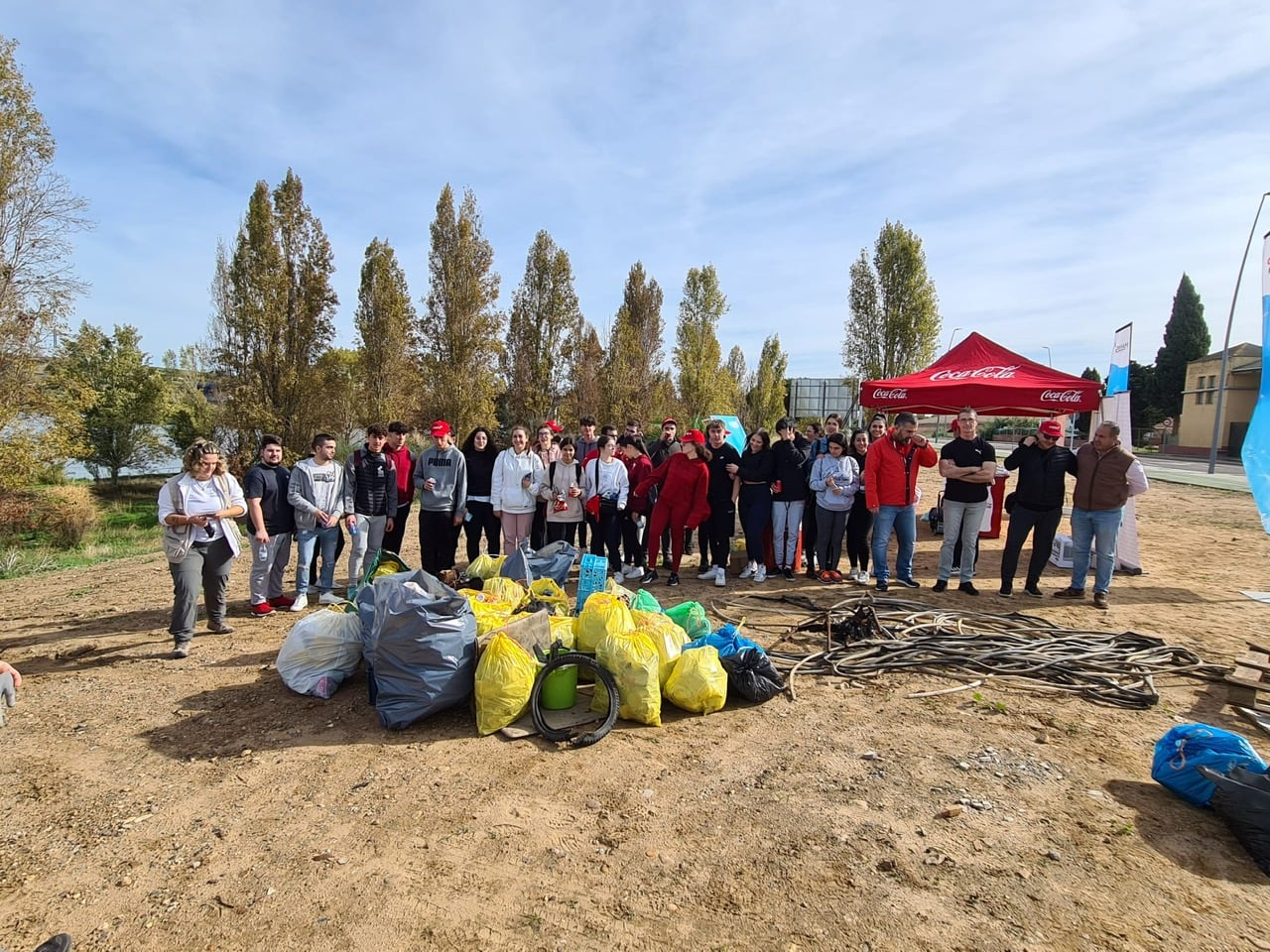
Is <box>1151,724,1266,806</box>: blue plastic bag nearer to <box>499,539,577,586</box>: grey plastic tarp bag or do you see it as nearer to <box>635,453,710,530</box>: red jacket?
<box>499,539,577,586</box>: grey plastic tarp bag

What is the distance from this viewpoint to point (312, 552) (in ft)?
20.1

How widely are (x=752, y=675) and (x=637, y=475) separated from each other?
3884 mm

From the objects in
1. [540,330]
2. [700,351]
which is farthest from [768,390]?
[540,330]

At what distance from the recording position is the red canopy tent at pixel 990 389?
320 inches

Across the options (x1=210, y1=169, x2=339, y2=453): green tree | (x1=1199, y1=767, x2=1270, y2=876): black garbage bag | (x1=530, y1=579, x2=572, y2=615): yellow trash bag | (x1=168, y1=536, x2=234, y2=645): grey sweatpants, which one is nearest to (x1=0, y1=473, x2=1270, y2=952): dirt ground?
(x1=1199, y1=767, x2=1270, y2=876): black garbage bag

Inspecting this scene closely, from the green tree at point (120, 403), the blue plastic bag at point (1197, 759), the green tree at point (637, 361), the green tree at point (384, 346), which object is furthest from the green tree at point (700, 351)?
the blue plastic bag at point (1197, 759)

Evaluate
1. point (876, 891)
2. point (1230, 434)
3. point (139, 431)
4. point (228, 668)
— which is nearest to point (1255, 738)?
point (876, 891)

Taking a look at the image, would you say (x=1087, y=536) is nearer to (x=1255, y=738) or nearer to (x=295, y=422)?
(x=1255, y=738)

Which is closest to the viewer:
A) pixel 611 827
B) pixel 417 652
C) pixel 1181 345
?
pixel 611 827

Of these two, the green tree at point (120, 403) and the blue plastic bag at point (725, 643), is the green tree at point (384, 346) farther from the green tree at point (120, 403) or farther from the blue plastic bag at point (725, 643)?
the blue plastic bag at point (725, 643)

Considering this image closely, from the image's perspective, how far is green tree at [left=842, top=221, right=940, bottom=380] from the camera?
23.0m

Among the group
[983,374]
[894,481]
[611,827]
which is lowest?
[611,827]

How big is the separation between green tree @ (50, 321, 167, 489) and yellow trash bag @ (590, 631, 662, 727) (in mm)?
24945

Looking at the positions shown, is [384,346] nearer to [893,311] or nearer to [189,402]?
[189,402]
